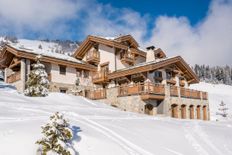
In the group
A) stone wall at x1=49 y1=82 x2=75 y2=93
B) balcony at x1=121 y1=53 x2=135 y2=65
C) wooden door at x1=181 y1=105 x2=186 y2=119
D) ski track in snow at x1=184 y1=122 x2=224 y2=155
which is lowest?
ski track in snow at x1=184 y1=122 x2=224 y2=155

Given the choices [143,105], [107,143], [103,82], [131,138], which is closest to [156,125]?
[131,138]

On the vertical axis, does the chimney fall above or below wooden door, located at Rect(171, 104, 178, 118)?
above

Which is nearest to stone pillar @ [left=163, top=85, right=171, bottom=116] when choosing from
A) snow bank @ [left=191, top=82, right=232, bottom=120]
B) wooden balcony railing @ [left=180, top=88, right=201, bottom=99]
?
wooden balcony railing @ [left=180, top=88, right=201, bottom=99]

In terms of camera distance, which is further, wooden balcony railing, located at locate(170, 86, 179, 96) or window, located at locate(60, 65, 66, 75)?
window, located at locate(60, 65, 66, 75)

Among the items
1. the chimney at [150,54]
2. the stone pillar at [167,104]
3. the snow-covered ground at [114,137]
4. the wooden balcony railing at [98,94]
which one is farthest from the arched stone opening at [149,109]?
the snow-covered ground at [114,137]

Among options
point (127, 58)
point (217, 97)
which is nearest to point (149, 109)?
point (127, 58)

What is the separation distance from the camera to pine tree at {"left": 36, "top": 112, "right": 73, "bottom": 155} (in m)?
8.50

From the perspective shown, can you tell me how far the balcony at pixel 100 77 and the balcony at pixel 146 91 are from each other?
5464mm

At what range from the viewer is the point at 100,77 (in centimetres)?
3062

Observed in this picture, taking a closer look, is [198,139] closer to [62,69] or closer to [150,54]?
[150,54]

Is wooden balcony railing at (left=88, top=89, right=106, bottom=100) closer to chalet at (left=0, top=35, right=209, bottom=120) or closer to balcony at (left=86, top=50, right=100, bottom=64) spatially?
chalet at (left=0, top=35, right=209, bottom=120)

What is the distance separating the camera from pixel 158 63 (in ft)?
81.6

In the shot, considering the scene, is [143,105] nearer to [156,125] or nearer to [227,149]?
[156,125]

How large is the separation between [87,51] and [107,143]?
25.0 meters
